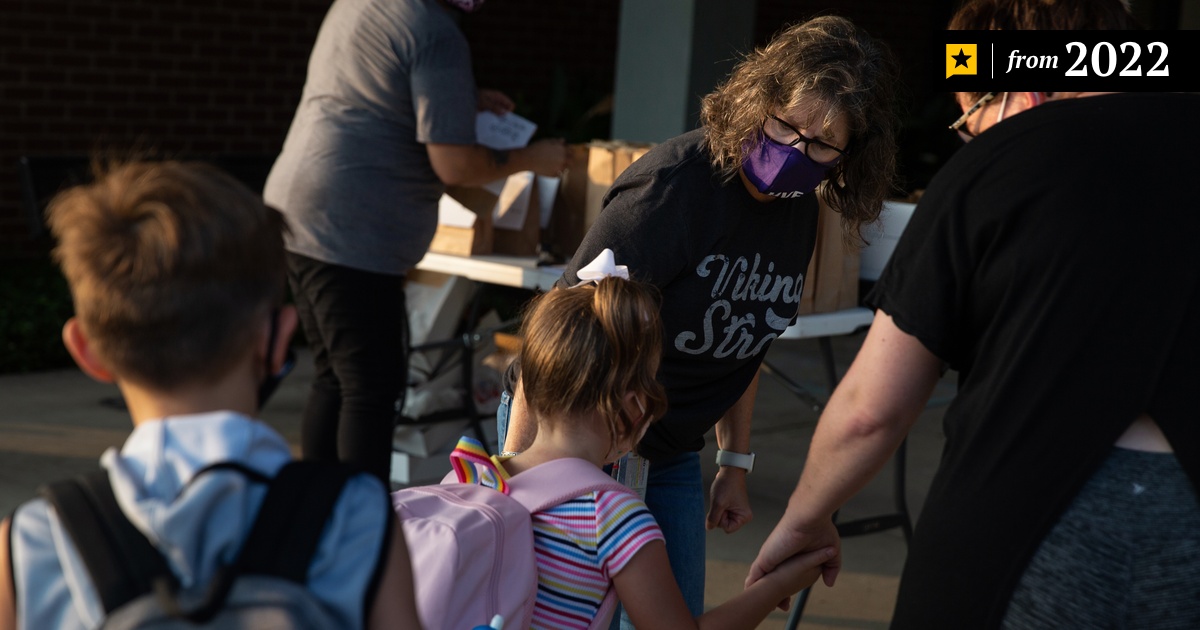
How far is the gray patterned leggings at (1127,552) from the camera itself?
1.47m

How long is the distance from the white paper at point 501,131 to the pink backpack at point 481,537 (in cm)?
213

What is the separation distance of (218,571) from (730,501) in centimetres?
154

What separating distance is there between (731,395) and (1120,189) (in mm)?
1056

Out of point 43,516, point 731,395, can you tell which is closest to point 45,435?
point 731,395

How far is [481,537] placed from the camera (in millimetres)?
1657

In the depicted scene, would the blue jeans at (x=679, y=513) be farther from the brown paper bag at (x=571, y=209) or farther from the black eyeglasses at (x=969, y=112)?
the brown paper bag at (x=571, y=209)

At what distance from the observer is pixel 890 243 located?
425 cm

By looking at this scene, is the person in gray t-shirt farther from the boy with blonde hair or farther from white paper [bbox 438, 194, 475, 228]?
the boy with blonde hair

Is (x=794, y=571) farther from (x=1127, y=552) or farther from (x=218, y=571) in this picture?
(x=218, y=571)

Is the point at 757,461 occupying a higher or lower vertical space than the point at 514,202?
lower

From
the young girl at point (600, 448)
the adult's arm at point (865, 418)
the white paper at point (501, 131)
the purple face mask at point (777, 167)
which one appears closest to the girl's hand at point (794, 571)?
the young girl at point (600, 448)

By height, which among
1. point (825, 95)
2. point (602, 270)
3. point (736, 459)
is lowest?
point (736, 459)

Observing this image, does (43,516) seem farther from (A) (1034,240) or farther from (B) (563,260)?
(B) (563,260)

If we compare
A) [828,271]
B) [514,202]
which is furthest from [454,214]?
[828,271]
